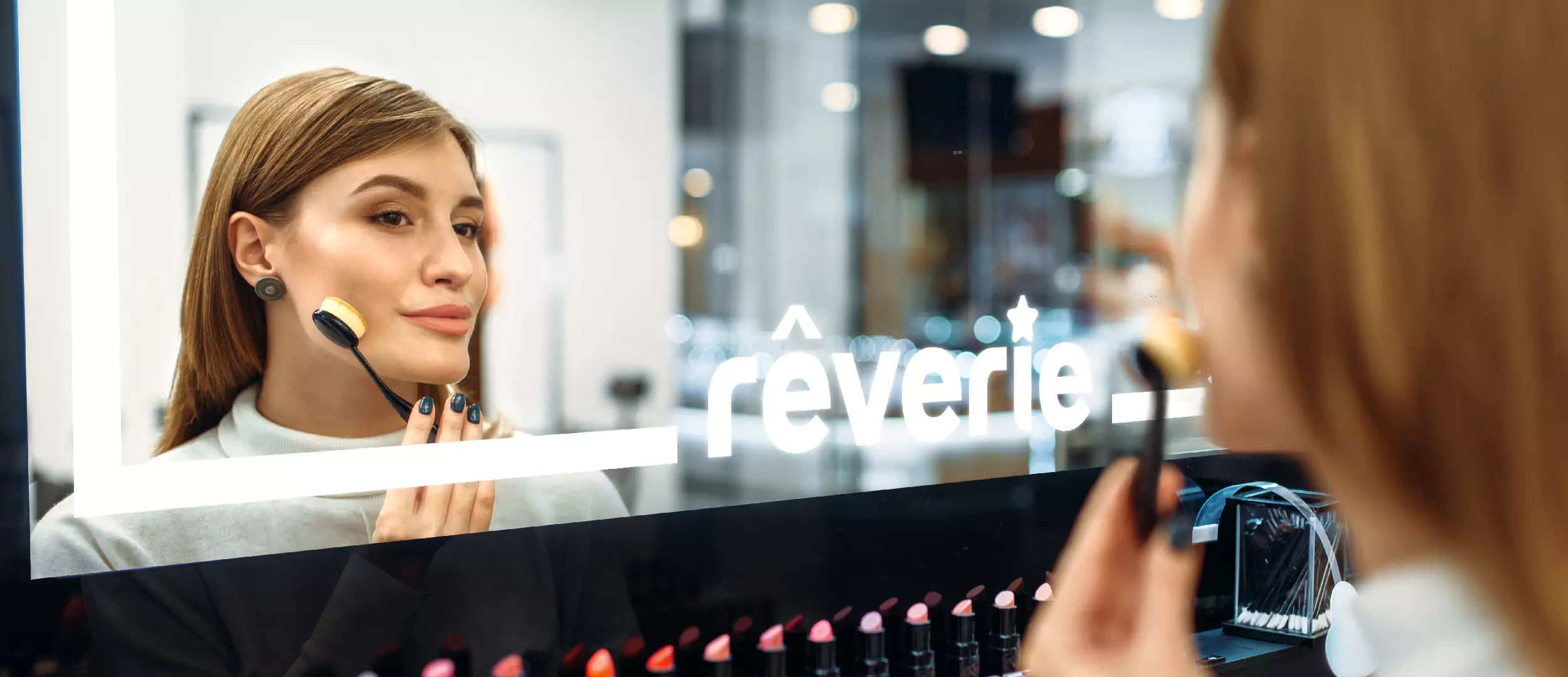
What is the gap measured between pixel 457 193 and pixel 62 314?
24 cm

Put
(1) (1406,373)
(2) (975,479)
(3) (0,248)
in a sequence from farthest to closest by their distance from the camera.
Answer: (2) (975,479), (3) (0,248), (1) (1406,373)

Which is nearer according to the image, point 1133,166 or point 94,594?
point 94,594

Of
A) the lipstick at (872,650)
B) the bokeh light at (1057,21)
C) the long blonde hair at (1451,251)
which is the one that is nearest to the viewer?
the long blonde hair at (1451,251)

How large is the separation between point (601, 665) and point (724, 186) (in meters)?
0.38

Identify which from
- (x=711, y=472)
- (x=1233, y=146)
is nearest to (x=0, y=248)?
(x=711, y=472)

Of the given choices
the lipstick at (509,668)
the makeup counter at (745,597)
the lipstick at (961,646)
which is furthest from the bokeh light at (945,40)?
the lipstick at (509,668)

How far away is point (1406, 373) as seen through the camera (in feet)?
0.93

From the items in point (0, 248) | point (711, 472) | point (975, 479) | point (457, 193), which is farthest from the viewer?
point (975, 479)

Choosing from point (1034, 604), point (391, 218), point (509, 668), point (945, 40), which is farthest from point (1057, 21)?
point (509, 668)

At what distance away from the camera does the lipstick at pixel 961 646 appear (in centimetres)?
94

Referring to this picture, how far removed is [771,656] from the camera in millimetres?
867

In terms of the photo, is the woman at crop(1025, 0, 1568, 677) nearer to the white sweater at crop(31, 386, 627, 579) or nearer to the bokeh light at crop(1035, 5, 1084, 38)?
the white sweater at crop(31, 386, 627, 579)

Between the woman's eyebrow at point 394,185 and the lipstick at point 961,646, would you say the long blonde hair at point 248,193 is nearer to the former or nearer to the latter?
the woman's eyebrow at point 394,185

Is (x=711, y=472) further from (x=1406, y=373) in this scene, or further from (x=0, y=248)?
(x=1406, y=373)
